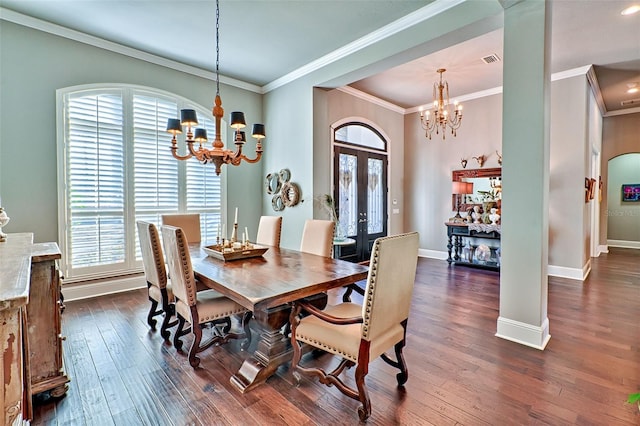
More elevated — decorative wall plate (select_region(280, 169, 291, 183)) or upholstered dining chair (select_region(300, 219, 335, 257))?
decorative wall plate (select_region(280, 169, 291, 183))

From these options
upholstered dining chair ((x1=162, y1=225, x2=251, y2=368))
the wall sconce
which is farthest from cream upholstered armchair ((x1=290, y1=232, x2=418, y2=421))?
the wall sconce

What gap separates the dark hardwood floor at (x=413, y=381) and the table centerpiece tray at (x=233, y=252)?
0.79 m

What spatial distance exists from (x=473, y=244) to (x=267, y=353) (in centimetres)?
498

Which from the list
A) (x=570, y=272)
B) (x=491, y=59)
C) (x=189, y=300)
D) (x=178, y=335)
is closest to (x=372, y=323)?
(x=189, y=300)

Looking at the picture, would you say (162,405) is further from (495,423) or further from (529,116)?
(529,116)

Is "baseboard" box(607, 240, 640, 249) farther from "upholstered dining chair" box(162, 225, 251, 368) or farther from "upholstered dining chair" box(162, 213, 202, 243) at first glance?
"upholstered dining chair" box(162, 213, 202, 243)

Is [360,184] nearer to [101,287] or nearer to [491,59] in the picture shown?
[491,59]

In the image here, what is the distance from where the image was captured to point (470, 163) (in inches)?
240

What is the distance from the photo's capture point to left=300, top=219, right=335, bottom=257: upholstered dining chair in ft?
10.5

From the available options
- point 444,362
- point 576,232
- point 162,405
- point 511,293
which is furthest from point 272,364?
point 576,232

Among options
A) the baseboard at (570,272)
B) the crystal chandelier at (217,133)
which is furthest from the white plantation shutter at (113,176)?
the baseboard at (570,272)

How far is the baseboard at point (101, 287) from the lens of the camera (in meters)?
3.84

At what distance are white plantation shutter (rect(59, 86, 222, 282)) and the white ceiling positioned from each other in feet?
2.64

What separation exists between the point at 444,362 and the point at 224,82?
5075mm
